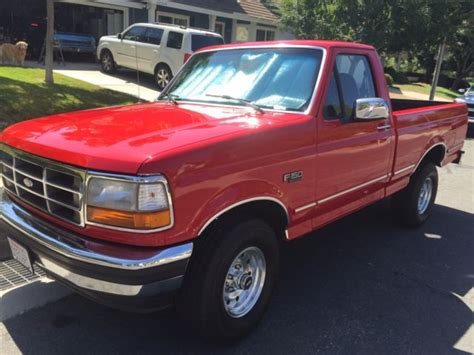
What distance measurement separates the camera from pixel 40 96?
9.04 meters

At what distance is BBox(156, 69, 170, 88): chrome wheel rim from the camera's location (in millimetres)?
13820

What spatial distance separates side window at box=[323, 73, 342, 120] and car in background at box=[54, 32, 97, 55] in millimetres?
15539

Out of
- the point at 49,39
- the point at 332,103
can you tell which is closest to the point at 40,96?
the point at 49,39

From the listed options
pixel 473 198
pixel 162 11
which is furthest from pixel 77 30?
pixel 473 198

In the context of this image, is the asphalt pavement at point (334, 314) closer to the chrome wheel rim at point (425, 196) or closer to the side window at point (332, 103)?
the chrome wheel rim at point (425, 196)

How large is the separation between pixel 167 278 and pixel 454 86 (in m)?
36.0

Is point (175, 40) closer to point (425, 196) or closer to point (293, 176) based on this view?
point (425, 196)

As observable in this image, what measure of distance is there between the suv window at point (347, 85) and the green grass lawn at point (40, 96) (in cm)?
552

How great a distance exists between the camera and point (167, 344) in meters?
3.09

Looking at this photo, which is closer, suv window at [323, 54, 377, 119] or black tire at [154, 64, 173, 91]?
suv window at [323, 54, 377, 119]

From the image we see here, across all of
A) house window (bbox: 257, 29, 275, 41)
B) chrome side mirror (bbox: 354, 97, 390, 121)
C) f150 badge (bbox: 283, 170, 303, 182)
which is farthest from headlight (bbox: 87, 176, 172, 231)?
house window (bbox: 257, 29, 275, 41)

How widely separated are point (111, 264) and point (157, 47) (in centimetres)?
1227

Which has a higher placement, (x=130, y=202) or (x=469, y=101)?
(x=130, y=202)

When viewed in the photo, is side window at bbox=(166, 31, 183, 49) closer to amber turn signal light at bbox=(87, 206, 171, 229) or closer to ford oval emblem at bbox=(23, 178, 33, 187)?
ford oval emblem at bbox=(23, 178, 33, 187)
